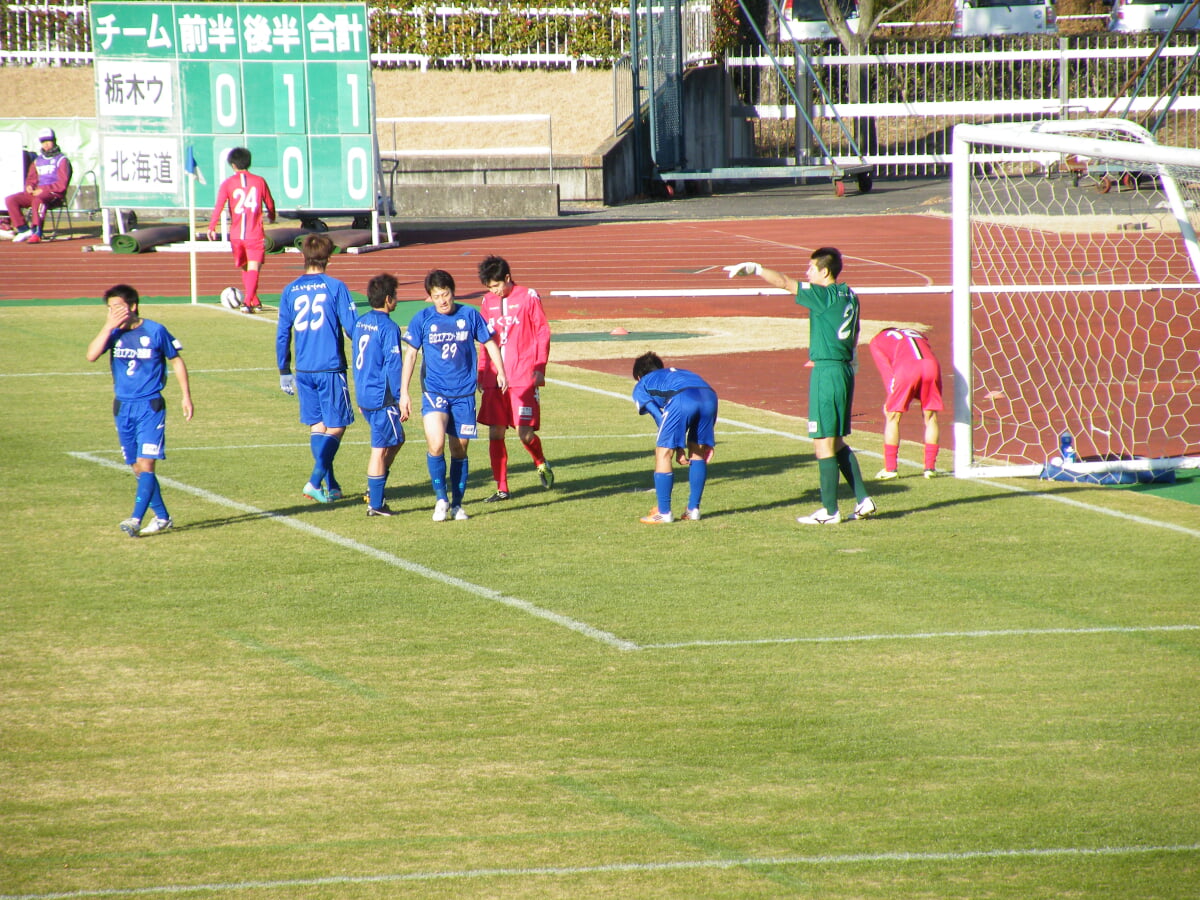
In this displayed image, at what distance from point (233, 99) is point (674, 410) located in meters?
17.0

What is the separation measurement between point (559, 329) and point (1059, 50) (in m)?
21.7

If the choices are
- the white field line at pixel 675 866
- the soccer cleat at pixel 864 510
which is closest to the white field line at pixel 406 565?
the white field line at pixel 675 866

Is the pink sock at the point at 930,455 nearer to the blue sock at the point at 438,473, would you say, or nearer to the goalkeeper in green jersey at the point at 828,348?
the goalkeeper in green jersey at the point at 828,348

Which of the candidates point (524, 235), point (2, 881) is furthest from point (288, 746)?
point (524, 235)

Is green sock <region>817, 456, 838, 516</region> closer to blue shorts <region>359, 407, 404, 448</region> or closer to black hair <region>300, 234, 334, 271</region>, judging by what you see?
blue shorts <region>359, 407, 404, 448</region>

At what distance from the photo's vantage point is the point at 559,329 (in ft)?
65.8

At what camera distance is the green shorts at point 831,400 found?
9.34 m

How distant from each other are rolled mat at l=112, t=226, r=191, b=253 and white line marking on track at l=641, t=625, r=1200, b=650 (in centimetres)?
2193

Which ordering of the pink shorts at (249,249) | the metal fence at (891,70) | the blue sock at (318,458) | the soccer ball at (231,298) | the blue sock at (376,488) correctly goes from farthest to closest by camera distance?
1. the metal fence at (891,70)
2. the soccer ball at (231,298)
3. the pink shorts at (249,249)
4. the blue sock at (318,458)
5. the blue sock at (376,488)

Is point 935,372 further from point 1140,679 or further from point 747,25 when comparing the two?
point 747,25

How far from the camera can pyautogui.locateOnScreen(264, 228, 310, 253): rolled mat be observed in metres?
26.5

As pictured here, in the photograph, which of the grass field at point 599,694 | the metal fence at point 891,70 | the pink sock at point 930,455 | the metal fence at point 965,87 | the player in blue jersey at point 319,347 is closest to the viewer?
the grass field at point 599,694

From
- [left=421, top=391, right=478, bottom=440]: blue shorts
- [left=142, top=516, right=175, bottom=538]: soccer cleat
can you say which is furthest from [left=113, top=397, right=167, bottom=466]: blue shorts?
[left=421, top=391, right=478, bottom=440]: blue shorts

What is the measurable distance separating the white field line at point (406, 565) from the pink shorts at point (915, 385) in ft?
13.7
